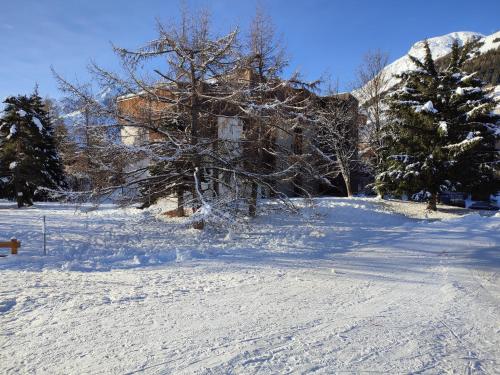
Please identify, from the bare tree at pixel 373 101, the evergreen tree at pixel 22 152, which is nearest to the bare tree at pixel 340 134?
the bare tree at pixel 373 101

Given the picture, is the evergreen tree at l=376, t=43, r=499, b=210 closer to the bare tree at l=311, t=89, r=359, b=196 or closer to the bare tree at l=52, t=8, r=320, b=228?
the bare tree at l=311, t=89, r=359, b=196

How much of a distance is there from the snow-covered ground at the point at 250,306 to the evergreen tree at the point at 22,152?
1742cm

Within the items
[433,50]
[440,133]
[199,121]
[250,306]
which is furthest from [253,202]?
[433,50]

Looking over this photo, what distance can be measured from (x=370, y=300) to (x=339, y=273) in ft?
5.76

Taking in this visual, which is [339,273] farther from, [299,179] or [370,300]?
[299,179]

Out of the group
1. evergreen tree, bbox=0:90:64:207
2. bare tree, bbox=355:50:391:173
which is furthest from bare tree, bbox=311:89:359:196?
evergreen tree, bbox=0:90:64:207

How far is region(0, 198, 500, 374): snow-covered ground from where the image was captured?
154 inches

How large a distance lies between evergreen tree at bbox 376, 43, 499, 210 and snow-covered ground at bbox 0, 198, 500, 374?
408 inches

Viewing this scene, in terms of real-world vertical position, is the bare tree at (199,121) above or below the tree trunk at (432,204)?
above

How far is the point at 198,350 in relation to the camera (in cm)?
408

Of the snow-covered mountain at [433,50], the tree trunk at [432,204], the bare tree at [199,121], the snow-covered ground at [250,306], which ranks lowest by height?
the snow-covered ground at [250,306]

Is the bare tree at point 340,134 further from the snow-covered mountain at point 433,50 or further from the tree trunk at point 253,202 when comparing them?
the tree trunk at point 253,202

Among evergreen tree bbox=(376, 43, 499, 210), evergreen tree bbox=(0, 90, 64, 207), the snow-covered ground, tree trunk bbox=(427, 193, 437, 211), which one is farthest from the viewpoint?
evergreen tree bbox=(0, 90, 64, 207)

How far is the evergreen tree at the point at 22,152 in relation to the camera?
1024 inches
